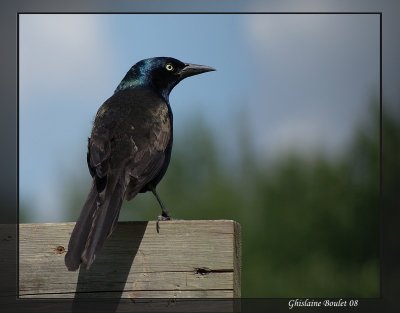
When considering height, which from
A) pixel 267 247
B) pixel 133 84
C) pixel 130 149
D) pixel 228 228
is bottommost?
pixel 267 247

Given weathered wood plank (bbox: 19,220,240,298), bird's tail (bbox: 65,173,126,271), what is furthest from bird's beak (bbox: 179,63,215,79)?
weathered wood plank (bbox: 19,220,240,298)

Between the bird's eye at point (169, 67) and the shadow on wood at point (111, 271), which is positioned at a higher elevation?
the bird's eye at point (169, 67)

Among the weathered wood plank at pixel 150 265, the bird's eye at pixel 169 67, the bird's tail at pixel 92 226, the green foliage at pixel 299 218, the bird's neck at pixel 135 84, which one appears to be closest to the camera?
the bird's tail at pixel 92 226

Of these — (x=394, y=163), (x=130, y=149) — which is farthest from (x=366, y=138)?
(x=130, y=149)

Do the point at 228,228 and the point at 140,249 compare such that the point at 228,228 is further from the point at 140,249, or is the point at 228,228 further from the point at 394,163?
the point at 394,163

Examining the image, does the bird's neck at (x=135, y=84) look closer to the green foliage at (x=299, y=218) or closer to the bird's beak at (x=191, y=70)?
the bird's beak at (x=191, y=70)

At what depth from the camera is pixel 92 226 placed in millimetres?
3854

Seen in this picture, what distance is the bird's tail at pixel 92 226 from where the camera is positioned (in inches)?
144

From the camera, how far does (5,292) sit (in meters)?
3.93

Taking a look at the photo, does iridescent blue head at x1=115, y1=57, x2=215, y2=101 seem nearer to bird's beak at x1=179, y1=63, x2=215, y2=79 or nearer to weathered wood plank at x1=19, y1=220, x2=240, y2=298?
bird's beak at x1=179, y1=63, x2=215, y2=79

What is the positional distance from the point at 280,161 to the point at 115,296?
17.4 m

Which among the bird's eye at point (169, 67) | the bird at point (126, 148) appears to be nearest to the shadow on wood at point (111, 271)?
the bird at point (126, 148)

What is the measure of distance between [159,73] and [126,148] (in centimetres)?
158

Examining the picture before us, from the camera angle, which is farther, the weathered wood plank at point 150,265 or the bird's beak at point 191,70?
the bird's beak at point 191,70
